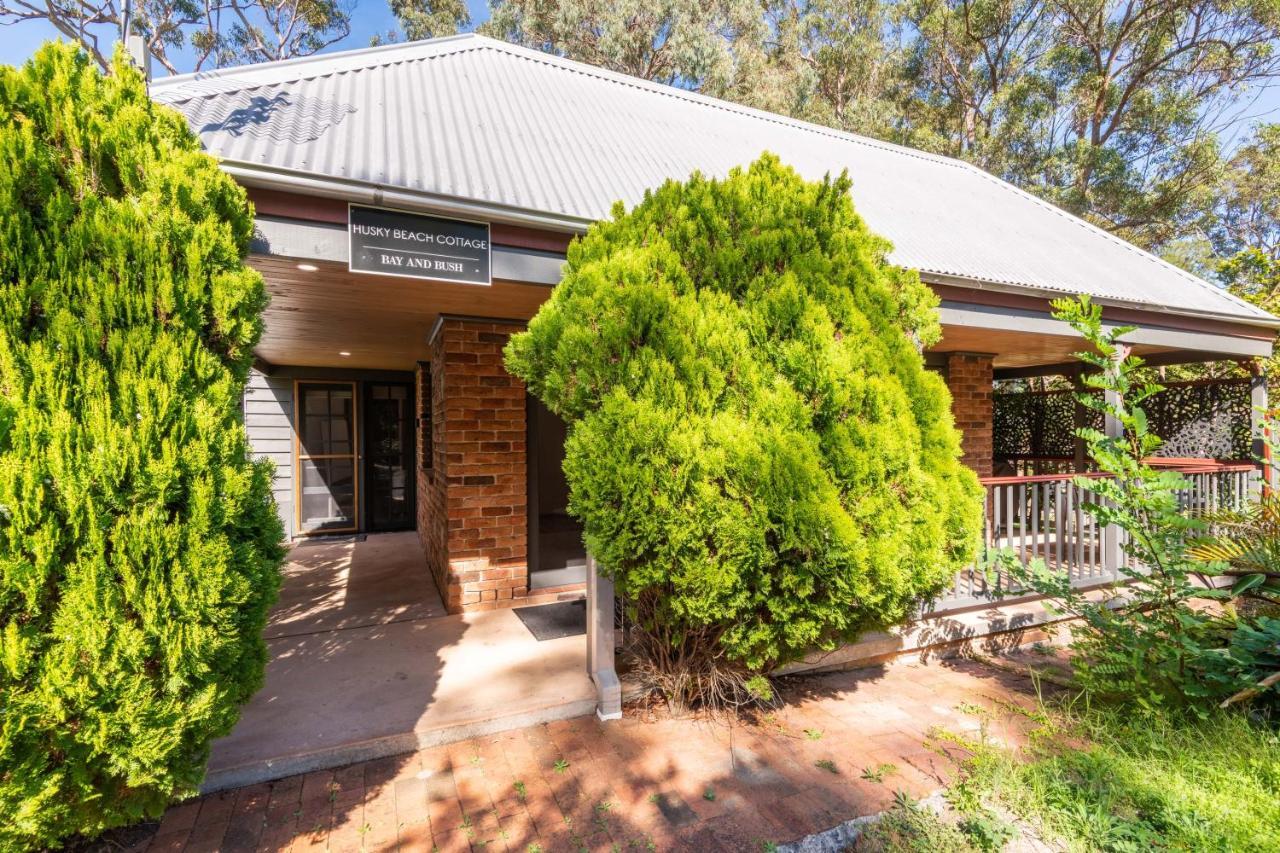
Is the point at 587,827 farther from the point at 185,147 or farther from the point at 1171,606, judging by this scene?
the point at 1171,606

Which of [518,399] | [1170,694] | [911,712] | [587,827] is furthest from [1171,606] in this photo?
[518,399]

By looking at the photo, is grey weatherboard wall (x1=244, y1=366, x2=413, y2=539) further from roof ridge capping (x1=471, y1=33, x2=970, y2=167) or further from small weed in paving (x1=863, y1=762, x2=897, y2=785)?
small weed in paving (x1=863, y1=762, x2=897, y2=785)

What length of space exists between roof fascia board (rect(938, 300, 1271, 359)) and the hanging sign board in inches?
110

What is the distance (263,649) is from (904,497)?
2.63 meters

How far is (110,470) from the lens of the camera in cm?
173

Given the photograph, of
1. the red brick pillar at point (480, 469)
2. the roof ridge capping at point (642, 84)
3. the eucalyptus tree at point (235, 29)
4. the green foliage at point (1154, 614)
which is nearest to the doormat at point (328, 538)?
the red brick pillar at point (480, 469)

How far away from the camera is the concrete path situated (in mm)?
2582

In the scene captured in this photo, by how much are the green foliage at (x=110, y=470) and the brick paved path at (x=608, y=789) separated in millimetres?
501

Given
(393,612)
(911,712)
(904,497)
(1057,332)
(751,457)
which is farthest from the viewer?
(1057,332)

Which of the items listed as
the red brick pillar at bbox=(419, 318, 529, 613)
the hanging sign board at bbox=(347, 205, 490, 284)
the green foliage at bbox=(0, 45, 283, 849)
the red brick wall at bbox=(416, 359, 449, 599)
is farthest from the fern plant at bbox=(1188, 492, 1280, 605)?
the red brick wall at bbox=(416, 359, 449, 599)

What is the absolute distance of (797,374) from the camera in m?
2.49

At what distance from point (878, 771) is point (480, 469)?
3.27 metres

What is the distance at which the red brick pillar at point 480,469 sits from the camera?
443 cm

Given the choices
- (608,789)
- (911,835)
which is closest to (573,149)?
(608,789)
